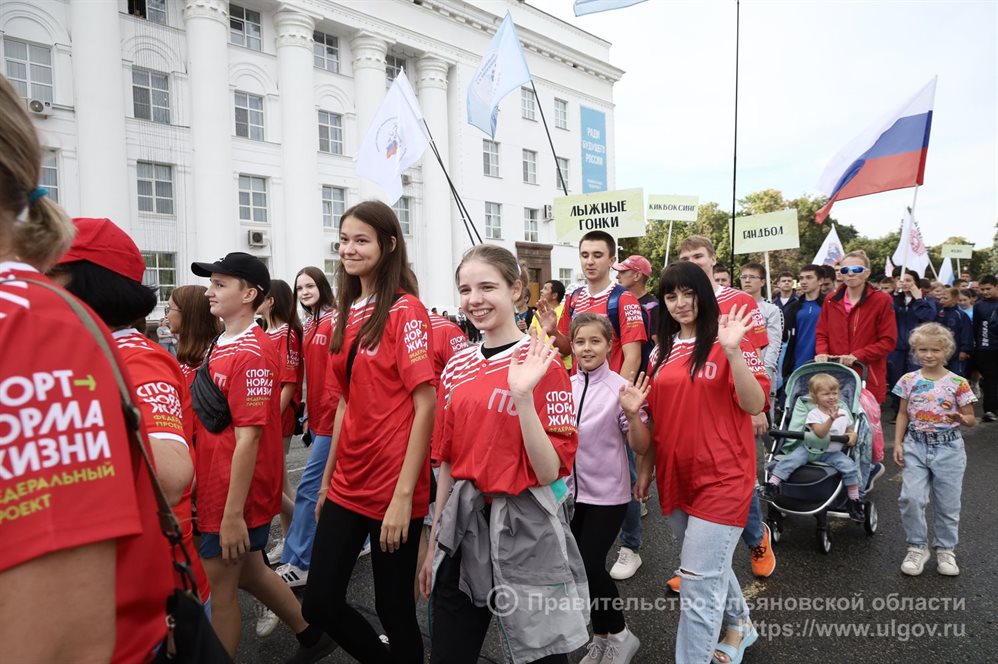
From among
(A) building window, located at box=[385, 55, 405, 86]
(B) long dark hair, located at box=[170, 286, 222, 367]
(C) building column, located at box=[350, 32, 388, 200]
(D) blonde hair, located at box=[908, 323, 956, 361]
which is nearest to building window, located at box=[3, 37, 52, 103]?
(C) building column, located at box=[350, 32, 388, 200]

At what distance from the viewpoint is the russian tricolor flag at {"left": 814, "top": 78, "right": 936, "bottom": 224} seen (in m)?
8.44

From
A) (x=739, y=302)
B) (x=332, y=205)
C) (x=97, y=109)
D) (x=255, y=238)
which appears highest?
(x=97, y=109)

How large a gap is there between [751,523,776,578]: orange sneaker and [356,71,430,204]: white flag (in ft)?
17.8

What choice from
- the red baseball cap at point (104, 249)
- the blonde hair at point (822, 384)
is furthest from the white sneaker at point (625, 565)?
the red baseball cap at point (104, 249)

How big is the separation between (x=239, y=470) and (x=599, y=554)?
1.79 metres

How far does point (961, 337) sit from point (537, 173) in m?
22.6

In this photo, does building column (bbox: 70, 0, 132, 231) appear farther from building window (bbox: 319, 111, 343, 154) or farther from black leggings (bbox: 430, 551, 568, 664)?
black leggings (bbox: 430, 551, 568, 664)

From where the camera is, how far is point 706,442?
2959 mm

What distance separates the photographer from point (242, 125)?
69.7ft

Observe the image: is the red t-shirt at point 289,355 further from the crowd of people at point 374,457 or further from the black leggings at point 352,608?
the black leggings at point 352,608

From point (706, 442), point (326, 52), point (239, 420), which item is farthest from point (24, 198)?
point (326, 52)

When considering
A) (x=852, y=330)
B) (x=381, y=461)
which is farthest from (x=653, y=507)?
(x=381, y=461)

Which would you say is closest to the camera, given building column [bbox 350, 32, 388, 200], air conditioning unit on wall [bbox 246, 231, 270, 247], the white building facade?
the white building facade

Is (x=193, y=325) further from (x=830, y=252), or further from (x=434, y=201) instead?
(x=434, y=201)
